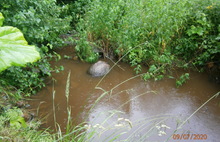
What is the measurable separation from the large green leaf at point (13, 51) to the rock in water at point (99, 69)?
296 centimetres

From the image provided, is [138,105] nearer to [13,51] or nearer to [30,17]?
[30,17]

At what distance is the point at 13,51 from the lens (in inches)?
49.4

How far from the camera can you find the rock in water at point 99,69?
4.32 metres

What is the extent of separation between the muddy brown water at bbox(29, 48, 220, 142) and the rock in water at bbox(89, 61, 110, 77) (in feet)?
0.40

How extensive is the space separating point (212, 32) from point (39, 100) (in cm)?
335

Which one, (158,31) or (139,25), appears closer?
(158,31)

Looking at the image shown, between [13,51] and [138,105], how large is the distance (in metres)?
2.55

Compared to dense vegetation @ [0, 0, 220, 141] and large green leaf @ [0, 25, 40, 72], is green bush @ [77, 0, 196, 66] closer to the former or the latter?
dense vegetation @ [0, 0, 220, 141]

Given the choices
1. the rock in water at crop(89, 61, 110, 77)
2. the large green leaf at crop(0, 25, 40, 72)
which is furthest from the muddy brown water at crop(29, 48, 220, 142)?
the large green leaf at crop(0, 25, 40, 72)

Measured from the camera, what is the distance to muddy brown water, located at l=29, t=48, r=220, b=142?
2.90 meters
